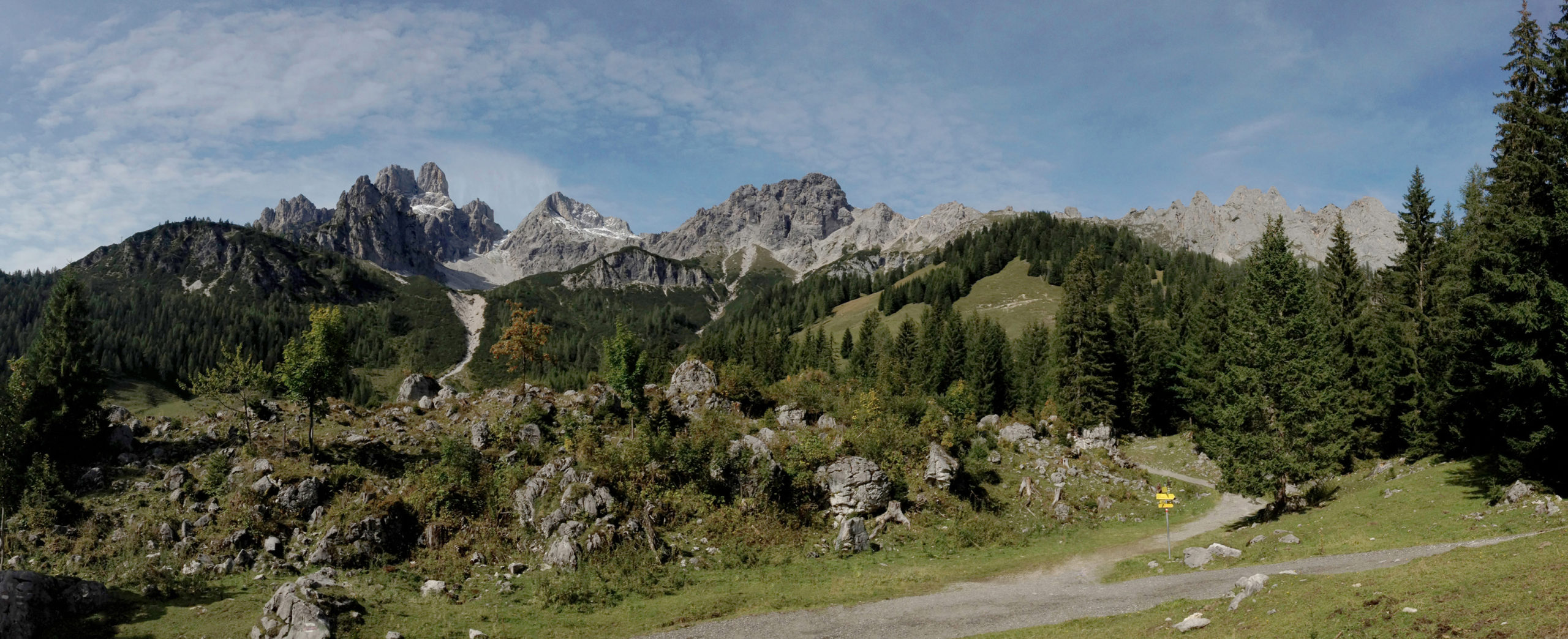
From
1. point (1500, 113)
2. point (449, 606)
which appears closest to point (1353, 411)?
point (1500, 113)

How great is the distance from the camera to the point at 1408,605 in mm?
15023

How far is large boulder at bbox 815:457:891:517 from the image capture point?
121 feet

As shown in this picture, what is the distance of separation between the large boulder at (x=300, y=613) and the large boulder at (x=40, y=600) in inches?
194

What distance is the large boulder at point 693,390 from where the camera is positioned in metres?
46.8

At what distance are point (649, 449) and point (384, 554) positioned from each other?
13452mm

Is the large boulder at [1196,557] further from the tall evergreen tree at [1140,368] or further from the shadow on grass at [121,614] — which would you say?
the tall evergreen tree at [1140,368]

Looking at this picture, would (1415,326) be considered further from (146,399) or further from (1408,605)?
(146,399)

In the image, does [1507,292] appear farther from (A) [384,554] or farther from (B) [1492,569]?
(A) [384,554]

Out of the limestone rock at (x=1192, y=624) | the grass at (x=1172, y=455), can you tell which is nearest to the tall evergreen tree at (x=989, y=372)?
the grass at (x=1172, y=455)

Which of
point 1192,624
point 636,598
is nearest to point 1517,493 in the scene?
point 1192,624

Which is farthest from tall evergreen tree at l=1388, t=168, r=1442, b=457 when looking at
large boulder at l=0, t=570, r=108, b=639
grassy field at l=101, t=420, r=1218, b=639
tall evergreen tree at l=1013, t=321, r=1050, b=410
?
large boulder at l=0, t=570, r=108, b=639

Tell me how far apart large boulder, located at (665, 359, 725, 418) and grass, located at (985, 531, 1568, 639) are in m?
29.3

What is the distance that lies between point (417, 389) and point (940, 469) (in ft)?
140

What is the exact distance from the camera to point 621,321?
50188mm
